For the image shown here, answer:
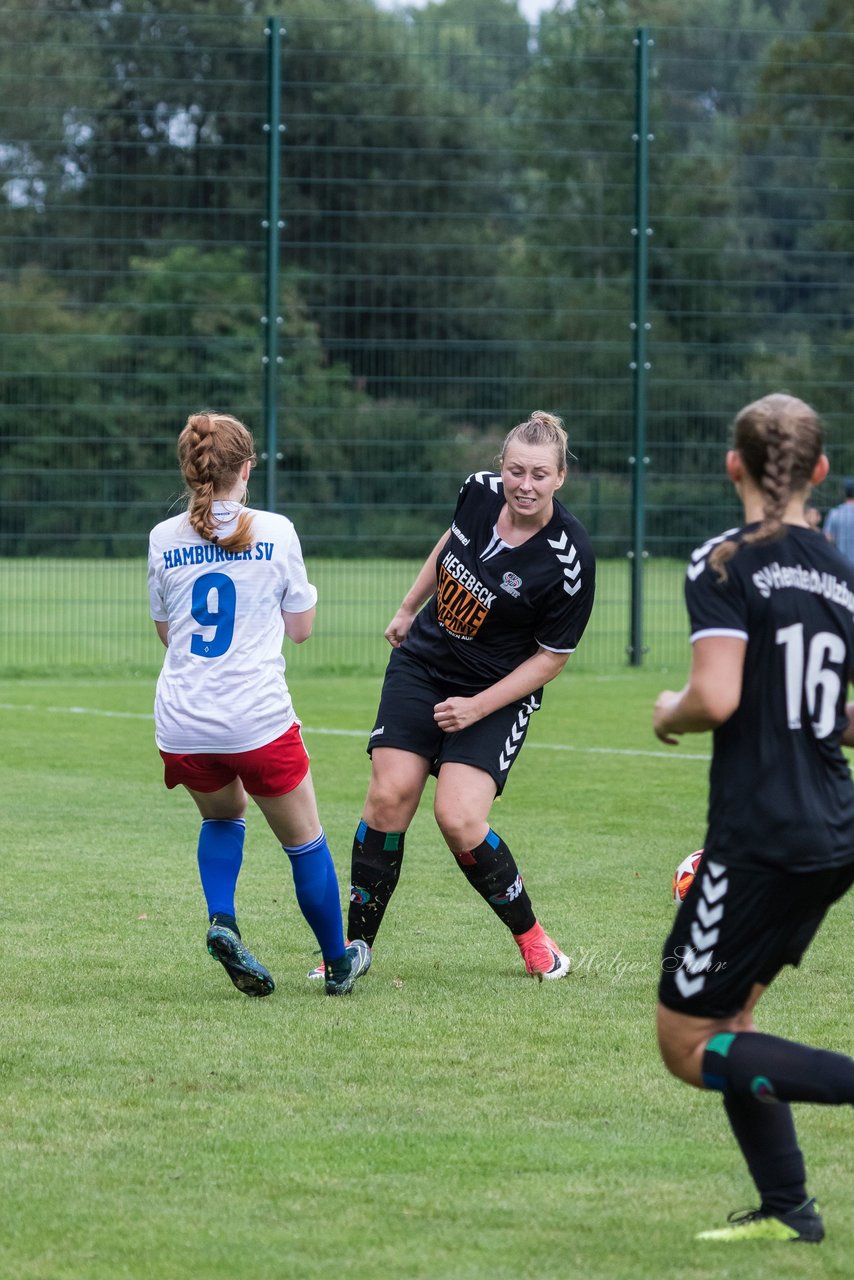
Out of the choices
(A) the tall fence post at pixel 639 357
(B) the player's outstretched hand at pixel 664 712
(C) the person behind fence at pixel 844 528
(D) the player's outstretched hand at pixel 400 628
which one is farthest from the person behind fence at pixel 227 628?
(A) the tall fence post at pixel 639 357

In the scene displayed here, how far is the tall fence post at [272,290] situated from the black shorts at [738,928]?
42.5 feet

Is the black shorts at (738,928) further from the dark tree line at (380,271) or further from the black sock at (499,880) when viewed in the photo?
the dark tree line at (380,271)

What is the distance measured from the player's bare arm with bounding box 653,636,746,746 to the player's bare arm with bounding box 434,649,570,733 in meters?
2.36

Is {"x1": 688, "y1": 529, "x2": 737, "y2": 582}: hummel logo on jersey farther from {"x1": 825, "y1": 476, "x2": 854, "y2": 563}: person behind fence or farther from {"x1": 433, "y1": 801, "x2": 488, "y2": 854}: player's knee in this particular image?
{"x1": 825, "y1": 476, "x2": 854, "y2": 563}: person behind fence

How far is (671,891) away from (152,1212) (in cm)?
395

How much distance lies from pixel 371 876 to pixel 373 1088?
1330mm

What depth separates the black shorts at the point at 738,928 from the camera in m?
3.35

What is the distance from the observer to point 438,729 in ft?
19.3

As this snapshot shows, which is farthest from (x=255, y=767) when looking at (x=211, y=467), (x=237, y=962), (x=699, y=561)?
(x=699, y=561)

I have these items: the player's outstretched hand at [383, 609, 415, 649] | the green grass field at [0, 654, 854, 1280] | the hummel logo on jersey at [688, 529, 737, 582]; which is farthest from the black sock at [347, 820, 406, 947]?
the hummel logo on jersey at [688, 529, 737, 582]

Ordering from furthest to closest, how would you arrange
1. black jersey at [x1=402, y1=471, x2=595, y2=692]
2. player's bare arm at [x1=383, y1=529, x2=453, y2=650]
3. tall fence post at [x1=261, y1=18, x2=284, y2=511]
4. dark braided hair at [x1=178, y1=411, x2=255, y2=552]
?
1. tall fence post at [x1=261, y1=18, x2=284, y2=511]
2. player's bare arm at [x1=383, y1=529, x2=453, y2=650]
3. black jersey at [x1=402, y1=471, x2=595, y2=692]
4. dark braided hair at [x1=178, y1=411, x2=255, y2=552]

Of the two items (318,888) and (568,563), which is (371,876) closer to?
(318,888)

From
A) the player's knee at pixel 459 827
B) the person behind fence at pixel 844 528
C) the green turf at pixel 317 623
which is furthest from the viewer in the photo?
the green turf at pixel 317 623

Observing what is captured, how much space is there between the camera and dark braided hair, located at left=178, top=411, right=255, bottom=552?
16.9ft
